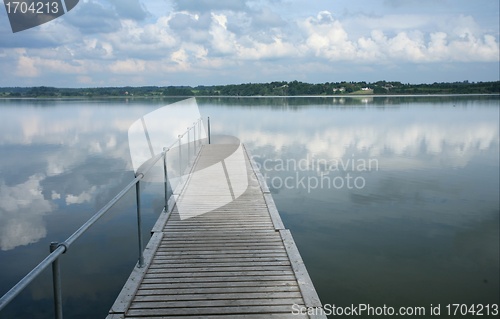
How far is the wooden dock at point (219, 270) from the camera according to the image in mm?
3496

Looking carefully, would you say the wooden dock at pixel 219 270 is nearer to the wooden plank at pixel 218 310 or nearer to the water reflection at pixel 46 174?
the wooden plank at pixel 218 310

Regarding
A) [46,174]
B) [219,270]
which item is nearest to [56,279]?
[219,270]

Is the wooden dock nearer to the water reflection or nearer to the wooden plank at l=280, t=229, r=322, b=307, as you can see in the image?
the wooden plank at l=280, t=229, r=322, b=307

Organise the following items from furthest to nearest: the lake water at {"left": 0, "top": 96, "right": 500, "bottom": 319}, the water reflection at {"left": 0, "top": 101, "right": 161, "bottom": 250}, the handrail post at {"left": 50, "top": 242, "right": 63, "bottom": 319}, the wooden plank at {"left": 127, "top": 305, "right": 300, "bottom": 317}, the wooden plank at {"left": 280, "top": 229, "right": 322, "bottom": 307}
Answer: the water reflection at {"left": 0, "top": 101, "right": 161, "bottom": 250} < the lake water at {"left": 0, "top": 96, "right": 500, "bottom": 319} < the wooden plank at {"left": 280, "top": 229, "right": 322, "bottom": 307} < the wooden plank at {"left": 127, "top": 305, "right": 300, "bottom": 317} < the handrail post at {"left": 50, "top": 242, "right": 63, "bottom": 319}

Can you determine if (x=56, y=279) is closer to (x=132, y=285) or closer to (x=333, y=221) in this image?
(x=132, y=285)

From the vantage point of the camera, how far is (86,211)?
26.5 feet

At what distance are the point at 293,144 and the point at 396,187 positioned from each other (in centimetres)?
816

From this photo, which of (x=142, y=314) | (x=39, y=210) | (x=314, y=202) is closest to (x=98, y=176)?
(x=39, y=210)

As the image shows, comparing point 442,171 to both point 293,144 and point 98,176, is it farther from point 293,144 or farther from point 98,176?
point 98,176

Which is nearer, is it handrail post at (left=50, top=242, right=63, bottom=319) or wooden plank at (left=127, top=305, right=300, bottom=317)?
handrail post at (left=50, top=242, right=63, bottom=319)

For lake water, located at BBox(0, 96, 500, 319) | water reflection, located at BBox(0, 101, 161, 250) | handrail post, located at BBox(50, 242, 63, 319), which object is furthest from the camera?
water reflection, located at BBox(0, 101, 161, 250)

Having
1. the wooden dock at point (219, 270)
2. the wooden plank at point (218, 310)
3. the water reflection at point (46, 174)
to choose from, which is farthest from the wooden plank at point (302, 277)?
the water reflection at point (46, 174)

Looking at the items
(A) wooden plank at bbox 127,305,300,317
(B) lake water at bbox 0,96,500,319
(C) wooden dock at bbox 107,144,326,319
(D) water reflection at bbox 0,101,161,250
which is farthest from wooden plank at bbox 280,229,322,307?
(D) water reflection at bbox 0,101,161,250

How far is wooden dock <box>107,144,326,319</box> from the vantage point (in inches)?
138
